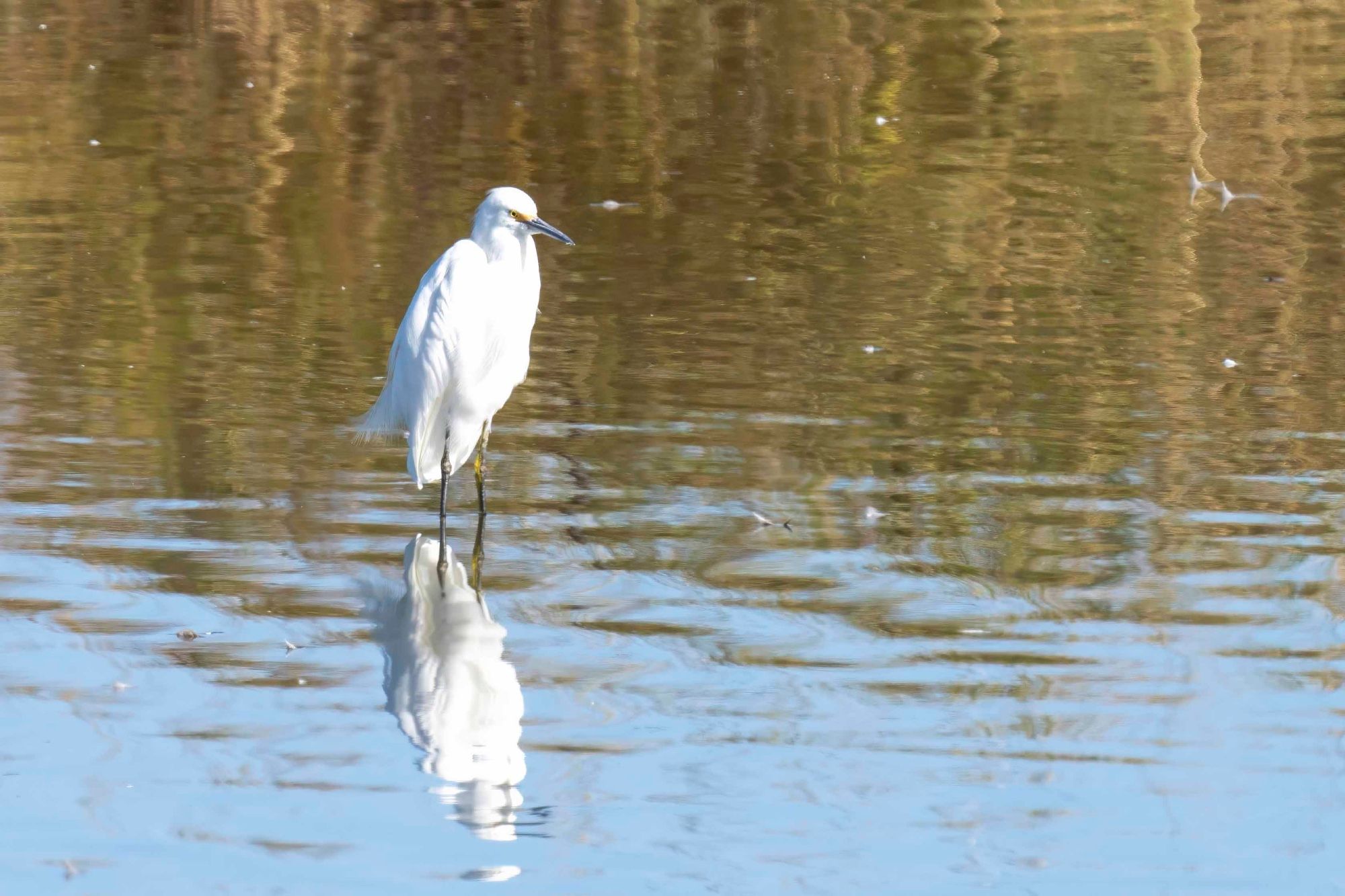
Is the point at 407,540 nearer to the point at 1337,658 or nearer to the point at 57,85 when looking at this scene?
the point at 1337,658

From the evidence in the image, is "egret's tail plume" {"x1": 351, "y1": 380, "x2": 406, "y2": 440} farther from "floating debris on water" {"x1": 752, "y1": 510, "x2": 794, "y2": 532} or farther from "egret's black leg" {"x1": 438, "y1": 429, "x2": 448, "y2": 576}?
"floating debris on water" {"x1": 752, "y1": 510, "x2": 794, "y2": 532}

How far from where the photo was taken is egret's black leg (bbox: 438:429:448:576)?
6106mm

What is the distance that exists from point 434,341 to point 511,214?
1.65 ft

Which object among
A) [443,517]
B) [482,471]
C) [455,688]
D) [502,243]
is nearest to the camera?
[455,688]

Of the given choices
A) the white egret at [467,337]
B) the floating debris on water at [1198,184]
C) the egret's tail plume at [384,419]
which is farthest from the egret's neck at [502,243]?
the floating debris on water at [1198,184]

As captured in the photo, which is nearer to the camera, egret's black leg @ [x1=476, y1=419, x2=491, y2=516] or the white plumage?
the white plumage

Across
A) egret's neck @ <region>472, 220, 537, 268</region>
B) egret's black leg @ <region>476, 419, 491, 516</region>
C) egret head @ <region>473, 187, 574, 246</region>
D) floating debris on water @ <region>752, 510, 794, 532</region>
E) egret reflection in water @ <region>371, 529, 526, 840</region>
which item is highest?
egret head @ <region>473, 187, 574, 246</region>

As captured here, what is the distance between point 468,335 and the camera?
6277mm

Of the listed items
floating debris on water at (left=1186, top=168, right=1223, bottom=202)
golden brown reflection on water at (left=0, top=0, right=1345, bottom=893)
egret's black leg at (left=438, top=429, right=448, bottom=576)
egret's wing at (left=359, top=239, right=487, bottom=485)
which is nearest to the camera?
golden brown reflection on water at (left=0, top=0, right=1345, bottom=893)

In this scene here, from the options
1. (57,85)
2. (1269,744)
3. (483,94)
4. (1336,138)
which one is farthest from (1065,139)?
(1269,744)

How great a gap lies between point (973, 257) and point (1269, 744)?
6.01m

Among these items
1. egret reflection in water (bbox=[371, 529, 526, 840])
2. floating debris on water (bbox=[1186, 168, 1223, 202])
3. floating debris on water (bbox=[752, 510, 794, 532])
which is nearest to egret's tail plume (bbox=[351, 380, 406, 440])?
egret reflection in water (bbox=[371, 529, 526, 840])

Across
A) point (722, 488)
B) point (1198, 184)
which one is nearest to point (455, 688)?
point (722, 488)

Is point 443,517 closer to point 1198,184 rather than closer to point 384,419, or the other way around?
point 384,419
